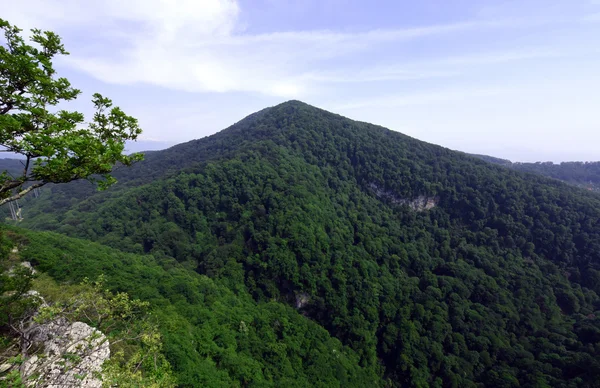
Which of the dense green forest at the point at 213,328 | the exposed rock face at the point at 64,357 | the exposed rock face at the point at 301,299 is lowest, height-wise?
the exposed rock face at the point at 301,299

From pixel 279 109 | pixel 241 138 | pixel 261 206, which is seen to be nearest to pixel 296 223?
pixel 261 206

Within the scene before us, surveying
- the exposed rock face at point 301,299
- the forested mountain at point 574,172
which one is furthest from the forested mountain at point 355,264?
the forested mountain at point 574,172

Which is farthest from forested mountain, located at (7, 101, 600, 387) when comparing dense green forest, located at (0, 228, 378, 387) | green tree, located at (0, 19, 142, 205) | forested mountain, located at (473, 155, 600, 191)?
forested mountain, located at (473, 155, 600, 191)

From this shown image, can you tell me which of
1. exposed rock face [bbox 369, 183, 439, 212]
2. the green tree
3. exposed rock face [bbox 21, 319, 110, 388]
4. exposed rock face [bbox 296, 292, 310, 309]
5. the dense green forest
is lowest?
exposed rock face [bbox 296, 292, 310, 309]

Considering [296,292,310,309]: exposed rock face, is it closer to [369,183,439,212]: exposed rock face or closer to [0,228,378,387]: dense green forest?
[0,228,378,387]: dense green forest

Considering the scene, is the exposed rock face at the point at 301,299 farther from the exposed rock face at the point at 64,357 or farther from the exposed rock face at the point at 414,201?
the exposed rock face at the point at 414,201

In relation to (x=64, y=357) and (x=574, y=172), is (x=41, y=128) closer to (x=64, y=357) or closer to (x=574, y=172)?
(x=64, y=357)

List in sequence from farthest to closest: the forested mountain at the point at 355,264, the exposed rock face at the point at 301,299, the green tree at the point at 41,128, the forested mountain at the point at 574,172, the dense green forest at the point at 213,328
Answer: the forested mountain at the point at 574,172, the exposed rock face at the point at 301,299, the forested mountain at the point at 355,264, the dense green forest at the point at 213,328, the green tree at the point at 41,128
